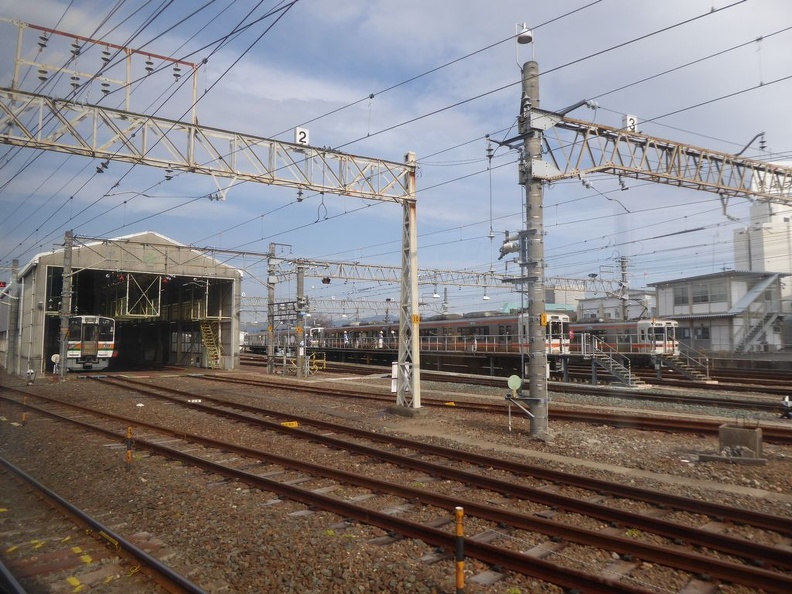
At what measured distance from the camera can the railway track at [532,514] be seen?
5.08m

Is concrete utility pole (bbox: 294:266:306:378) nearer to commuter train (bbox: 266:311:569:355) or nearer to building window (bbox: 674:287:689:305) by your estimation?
commuter train (bbox: 266:311:569:355)

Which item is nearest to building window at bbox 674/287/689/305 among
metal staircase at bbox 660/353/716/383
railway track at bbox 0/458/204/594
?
metal staircase at bbox 660/353/716/383

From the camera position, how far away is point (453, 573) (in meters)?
5.22

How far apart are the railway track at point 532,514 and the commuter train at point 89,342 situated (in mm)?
22625

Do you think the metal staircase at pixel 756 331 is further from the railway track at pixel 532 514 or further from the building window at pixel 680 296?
the railway track at pixel 532 514

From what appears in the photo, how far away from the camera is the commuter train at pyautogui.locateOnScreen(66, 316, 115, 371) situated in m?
30.2

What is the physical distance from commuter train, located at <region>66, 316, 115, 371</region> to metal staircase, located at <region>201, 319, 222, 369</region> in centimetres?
589

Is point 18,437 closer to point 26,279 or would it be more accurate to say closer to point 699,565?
point 699,565

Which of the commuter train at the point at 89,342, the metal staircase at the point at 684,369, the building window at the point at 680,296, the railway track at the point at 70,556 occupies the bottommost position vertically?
the railway track at the point at 70,556

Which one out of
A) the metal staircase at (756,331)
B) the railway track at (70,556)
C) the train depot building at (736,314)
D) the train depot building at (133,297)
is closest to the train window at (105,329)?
the train depot building at (133,297)

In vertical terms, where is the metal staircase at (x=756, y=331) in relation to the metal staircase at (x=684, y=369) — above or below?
above

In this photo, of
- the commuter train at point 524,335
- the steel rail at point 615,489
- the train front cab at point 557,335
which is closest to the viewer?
the steel rail at point 615,489

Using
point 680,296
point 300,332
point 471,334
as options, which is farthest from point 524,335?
point 680,296

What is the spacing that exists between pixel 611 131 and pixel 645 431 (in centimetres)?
769
